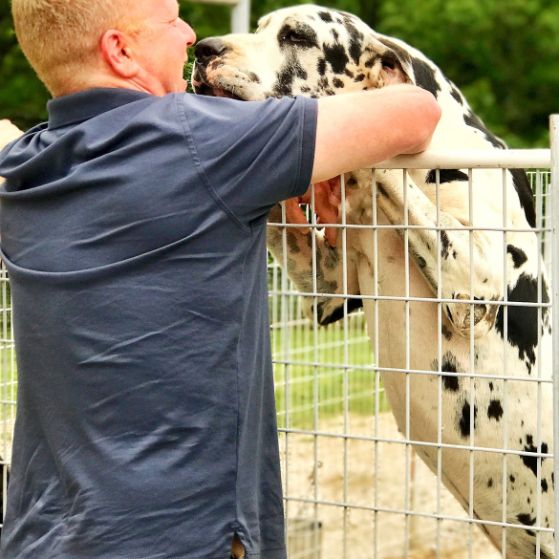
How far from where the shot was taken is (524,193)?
11.5ft

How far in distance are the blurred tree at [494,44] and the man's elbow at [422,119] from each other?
15.3m

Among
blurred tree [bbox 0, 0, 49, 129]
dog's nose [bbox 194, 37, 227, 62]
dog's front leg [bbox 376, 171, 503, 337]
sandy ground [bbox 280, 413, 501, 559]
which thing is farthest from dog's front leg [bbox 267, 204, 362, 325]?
blurred tree [bbox 0, 0, 49, 129]

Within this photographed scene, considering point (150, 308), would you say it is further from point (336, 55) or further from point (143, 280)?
point (336, 55)

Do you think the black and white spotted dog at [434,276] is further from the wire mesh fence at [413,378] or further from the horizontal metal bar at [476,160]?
the horizontal metal bar at [476,160]

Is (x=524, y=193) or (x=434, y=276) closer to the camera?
(x=434, y=276)

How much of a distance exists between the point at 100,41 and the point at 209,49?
1087 millimetres

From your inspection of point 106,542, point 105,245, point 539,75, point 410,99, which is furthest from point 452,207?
point 539,75

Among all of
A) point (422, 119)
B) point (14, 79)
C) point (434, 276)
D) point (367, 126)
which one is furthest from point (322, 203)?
point (14, 79)

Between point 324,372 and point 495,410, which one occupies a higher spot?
point 495,410

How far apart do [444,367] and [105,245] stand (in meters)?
1.29

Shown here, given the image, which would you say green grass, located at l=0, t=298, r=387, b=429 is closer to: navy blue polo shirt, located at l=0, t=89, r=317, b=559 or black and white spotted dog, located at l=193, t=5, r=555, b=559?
black and white spotted dog, located at l=193, t=5, r=555, b=559

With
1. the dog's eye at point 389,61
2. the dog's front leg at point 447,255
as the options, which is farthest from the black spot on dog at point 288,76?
the dog's front leg at point 447,255

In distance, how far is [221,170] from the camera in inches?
84.7

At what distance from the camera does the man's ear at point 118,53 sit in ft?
7.46
